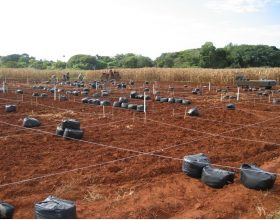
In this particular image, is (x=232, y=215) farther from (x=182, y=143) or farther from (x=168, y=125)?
(x=168, y=125)

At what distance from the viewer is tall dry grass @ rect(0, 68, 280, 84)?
2873cm

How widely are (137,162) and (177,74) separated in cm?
2774

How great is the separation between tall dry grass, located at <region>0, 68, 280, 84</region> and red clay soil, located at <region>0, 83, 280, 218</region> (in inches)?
731

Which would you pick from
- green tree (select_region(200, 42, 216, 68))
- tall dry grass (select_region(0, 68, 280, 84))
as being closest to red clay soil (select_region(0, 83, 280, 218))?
tall dry grass (select_region(0, 68, 280, 84))

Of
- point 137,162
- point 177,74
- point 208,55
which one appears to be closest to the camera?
point 137,162

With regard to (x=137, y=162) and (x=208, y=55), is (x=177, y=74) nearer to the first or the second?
(x=208, y=55)

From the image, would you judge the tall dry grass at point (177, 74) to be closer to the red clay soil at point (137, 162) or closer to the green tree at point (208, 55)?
the green tree at point (208, 55)

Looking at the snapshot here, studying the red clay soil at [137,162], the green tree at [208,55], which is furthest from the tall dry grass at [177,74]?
the red clay soil at [137,162]

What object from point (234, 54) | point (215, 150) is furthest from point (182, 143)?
point (234, 54)

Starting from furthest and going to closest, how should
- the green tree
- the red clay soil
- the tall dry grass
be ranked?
the green tree, the tall dry grass, the red clay soil

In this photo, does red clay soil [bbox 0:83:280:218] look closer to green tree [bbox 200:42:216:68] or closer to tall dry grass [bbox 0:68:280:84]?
tall dry grass [bbox 0:68:280:84]

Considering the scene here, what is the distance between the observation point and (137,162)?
250 inches

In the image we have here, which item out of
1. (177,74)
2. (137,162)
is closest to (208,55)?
(177,74)

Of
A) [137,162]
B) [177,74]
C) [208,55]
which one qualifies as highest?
[208,55]
